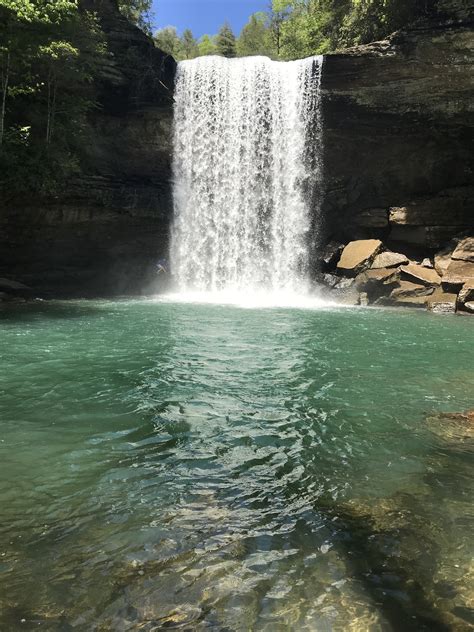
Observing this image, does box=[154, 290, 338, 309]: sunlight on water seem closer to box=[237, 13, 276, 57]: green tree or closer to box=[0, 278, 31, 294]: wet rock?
box=[0, 278, 31, 294]: wet rock

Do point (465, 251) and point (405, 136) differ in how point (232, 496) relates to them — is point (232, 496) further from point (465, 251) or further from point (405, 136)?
point (405, 136)

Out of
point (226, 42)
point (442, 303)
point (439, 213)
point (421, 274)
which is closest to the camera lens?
point (442, 303)

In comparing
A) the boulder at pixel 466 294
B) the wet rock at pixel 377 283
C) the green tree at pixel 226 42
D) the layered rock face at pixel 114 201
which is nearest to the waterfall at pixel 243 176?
the layered rock face at pixel 114 201

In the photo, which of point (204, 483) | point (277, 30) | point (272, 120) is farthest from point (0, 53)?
point (277, 30)

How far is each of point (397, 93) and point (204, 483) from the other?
2254 cm

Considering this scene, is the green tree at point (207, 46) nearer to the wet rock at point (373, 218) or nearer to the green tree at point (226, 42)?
the green tree at point (226, 42)

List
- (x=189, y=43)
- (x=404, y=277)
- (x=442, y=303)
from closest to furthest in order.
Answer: (x=442, y=303)
(x=404, y=277)
(x=189, y=43)

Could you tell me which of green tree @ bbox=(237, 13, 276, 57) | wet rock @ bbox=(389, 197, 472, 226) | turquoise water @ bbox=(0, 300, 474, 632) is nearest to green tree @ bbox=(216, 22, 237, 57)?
green tree @ bbox=(237, 13, 276, 57)

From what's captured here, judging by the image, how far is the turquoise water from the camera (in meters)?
2.85

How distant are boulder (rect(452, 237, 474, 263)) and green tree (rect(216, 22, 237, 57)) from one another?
36.3 meters

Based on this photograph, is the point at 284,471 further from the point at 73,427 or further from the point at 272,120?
the point at 272,120

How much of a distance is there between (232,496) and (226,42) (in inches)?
2227

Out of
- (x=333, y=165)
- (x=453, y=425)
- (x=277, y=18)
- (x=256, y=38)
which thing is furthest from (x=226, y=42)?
(x=453, y=425)

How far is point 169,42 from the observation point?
45219mm
